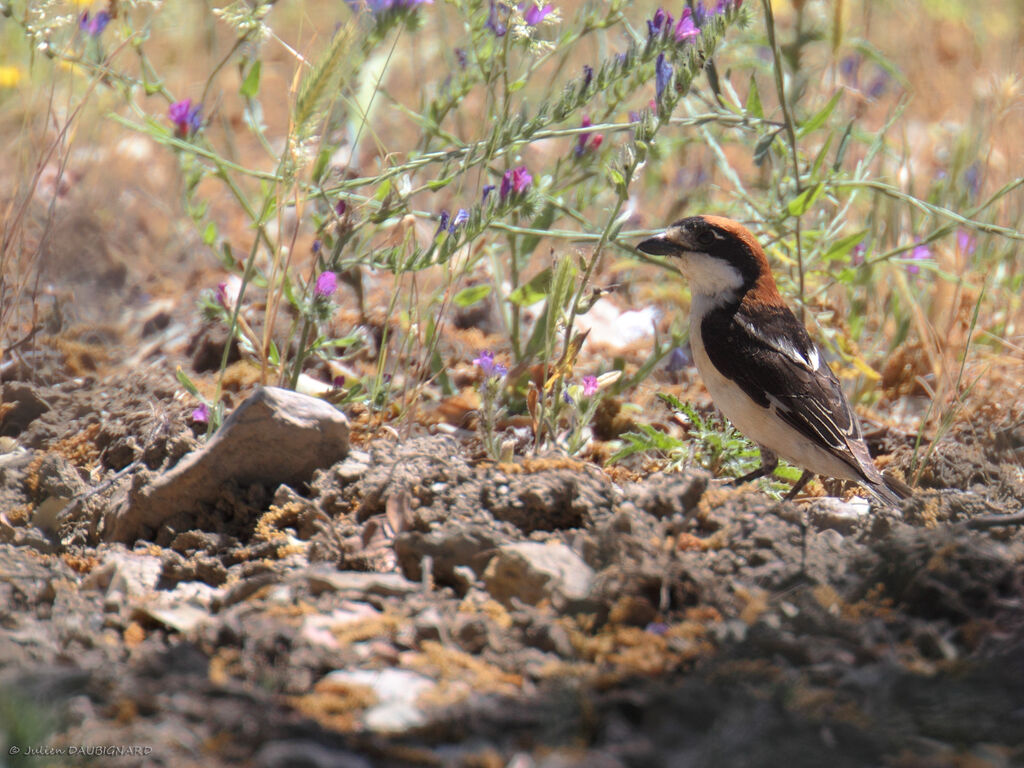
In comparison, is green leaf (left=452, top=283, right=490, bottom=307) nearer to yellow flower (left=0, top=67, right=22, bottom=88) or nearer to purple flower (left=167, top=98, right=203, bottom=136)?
purple flower (left=167, top=98, right=203, bottom=136)

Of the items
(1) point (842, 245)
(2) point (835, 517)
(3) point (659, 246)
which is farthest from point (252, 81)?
(2) point (835, 517)

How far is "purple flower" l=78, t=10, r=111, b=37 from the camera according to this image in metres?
3.84

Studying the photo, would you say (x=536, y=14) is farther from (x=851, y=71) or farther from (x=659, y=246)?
(x=851, y=71)

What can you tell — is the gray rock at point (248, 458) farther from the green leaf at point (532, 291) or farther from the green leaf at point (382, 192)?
the green leaf at point (532, 291)

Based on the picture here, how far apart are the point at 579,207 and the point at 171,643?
Answer: 2.50 meters

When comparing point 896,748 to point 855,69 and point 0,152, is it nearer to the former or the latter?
point 855,69

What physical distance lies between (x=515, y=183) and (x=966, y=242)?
286cm

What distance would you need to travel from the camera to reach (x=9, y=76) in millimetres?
6004

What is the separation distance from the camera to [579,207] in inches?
167

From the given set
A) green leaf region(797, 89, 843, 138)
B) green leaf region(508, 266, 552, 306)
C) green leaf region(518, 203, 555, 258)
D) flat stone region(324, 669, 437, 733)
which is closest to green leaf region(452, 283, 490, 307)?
green leaf region(508, 266, 552, 306)

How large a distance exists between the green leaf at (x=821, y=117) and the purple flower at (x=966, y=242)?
1419 millimetres

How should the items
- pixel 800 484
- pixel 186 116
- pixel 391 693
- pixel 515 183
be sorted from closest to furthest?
pixel 391 693
pixel 515 183
pixel 186 116
pixel 800 484

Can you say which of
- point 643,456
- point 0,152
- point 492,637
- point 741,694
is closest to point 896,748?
point 741,694

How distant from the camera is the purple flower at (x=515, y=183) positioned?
3486 millimetres
